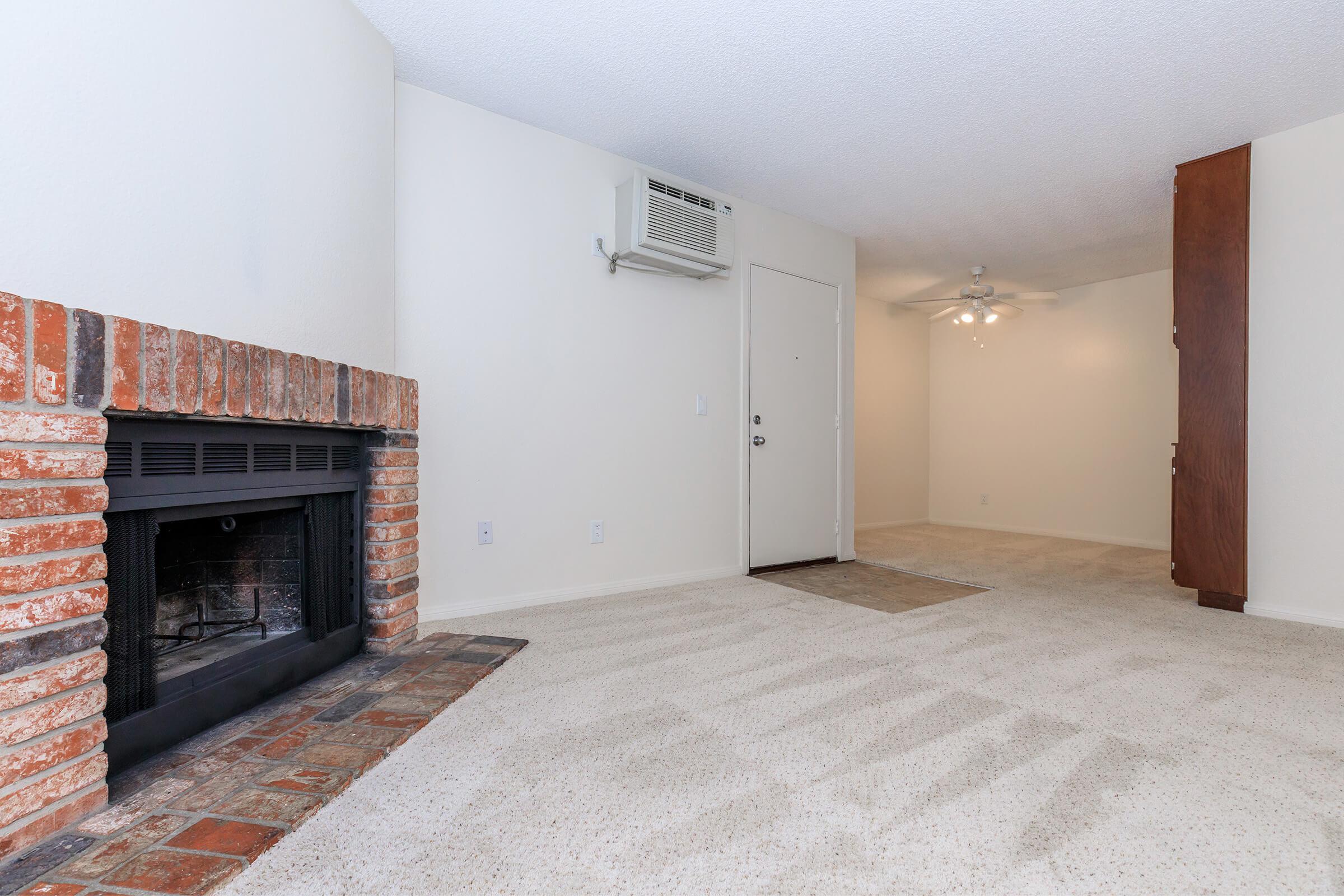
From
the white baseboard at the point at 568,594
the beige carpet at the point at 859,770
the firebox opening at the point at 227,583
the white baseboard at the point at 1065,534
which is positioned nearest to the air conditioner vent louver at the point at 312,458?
the firebox opening at the point at 227,583

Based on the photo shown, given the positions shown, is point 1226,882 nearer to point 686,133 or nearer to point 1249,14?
point 1249,14

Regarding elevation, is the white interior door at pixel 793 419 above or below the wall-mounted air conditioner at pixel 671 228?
below

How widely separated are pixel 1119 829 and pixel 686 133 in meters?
3.04

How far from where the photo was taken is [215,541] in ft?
6.37

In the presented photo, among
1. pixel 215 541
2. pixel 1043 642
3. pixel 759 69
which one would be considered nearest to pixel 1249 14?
pixel 759 69

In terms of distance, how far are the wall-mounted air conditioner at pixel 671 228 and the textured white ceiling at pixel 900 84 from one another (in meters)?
0.21

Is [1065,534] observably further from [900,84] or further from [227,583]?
[227,583]

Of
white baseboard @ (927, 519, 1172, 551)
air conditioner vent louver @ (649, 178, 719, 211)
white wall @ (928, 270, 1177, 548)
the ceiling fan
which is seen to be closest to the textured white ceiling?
air conditioner vent louver @ (649, 178, 719, 211)

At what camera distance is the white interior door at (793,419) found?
4.06m

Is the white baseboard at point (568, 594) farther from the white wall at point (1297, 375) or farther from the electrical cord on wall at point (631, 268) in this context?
the white wall at point (1297, 375)

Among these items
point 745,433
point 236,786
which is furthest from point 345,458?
point 745,433

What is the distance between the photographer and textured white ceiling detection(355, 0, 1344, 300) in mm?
2258

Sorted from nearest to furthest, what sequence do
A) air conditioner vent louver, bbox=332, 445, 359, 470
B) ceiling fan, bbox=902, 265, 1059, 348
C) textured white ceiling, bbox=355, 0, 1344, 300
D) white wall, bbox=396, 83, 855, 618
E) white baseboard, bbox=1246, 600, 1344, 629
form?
1. air conditioner vent louver, bbox=332, 445, 359, 470
2. textured white ceiling, bbox=355, 0, 1344, 300
3. white wall, bbox=396, 83, 855, 618
4. white baseboard, bbox=1246, 600, 1344, 629
5. ceiling fan, bbox=902, 265, 1059, 348

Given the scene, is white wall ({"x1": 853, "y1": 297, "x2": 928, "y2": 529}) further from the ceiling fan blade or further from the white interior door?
the white interior door
